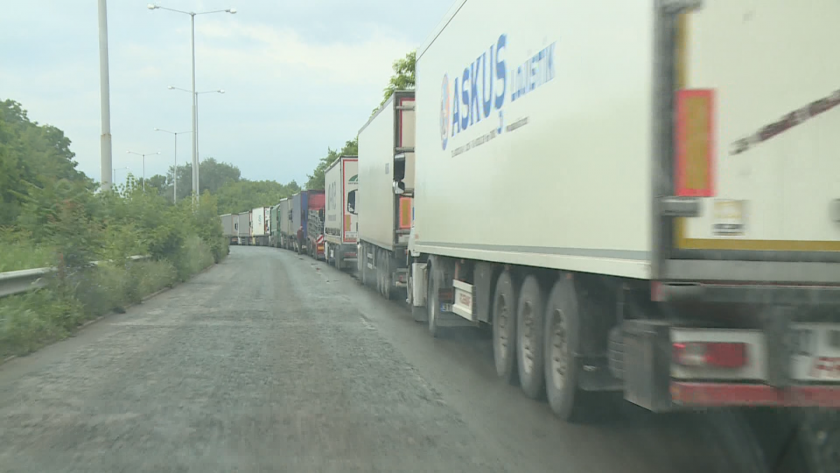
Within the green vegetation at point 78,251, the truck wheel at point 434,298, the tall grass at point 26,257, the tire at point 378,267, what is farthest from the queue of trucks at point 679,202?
the tire at point 378,267

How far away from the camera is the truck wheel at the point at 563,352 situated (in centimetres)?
666

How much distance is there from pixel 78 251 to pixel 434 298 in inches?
239

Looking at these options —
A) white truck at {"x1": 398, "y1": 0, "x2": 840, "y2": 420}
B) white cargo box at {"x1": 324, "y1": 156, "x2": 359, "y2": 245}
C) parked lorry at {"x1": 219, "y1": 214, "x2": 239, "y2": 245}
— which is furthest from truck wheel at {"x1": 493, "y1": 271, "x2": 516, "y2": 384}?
parked lorry at {"x1": 219, "y1": 214, "x2": 239, "y2": 245}

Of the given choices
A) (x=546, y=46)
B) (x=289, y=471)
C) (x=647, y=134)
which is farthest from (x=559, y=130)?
(x=289, y=471)

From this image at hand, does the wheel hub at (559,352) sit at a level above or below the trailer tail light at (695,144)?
below

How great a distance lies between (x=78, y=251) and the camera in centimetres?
1448

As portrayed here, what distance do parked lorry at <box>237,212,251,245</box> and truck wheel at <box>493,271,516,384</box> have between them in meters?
83.2

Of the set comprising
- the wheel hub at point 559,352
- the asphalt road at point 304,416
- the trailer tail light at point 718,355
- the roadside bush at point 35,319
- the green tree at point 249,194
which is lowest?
the asphalt road at point 304,416

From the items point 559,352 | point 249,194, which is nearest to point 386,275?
point 559,352

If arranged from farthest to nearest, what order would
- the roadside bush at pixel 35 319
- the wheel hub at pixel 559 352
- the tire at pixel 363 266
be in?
1. the tire at pixel 363 266
2. the roadside bush at pixel 35 319
3. the wheel hub at pixel 559 352

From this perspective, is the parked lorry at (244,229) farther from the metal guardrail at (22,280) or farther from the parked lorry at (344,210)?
the metal guardrail at (22,280)

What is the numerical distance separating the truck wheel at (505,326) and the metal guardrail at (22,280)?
6.71 metres

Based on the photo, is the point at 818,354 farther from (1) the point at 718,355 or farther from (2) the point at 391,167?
(2) the point at 391,167

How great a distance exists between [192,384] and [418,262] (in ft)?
21.7
